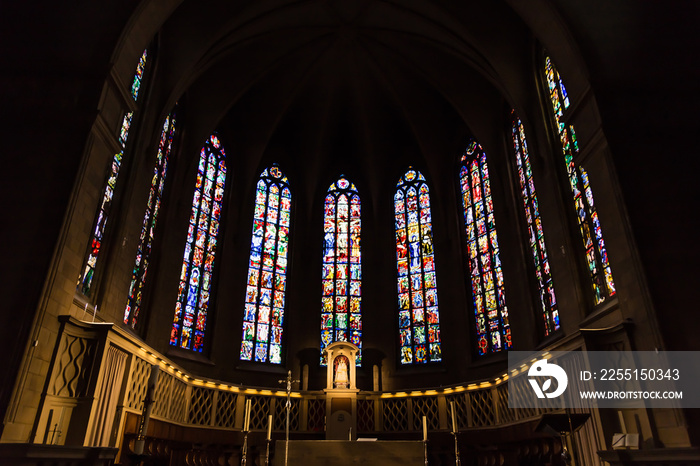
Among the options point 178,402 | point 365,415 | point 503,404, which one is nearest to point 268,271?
point 365,415

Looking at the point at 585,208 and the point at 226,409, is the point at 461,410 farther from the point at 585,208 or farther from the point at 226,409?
the point at 226,409

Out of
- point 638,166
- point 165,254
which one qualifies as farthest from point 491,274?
point 165,254

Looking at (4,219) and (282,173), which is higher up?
(282,173)

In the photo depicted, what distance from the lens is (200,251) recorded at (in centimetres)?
1455

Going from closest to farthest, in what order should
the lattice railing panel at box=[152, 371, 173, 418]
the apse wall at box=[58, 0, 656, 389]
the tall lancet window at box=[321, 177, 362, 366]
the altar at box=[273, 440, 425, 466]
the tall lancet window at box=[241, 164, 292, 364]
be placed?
1. the altar at box=[273, 440, 425, 466]
2. the lattice railing panel at box=[152, 371, 173, 418]
3. the apse wall at box=[58, 0, 656, 389]
4. the tall lancet window at box=[241, 164, 292, 364]
5. the tall lancet window at box=[321, 177, 362, 366]

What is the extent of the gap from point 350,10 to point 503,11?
4736 mm

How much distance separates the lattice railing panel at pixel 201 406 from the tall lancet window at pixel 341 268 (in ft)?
13.0

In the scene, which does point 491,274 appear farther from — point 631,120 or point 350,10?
point 350,10

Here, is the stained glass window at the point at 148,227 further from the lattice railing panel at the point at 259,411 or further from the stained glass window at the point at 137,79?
the lattice railing panel at the point at 259,411

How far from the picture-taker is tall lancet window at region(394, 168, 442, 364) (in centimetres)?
1509

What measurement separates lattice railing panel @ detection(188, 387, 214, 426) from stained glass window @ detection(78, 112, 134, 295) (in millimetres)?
3829

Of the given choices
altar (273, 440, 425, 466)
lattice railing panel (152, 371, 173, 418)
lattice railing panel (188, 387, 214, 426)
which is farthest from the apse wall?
altar (273, 440, 425, 466)

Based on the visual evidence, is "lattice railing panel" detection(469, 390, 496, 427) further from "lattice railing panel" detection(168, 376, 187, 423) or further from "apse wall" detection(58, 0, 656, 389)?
"lattice railing panel" detection(168, 376, 187, 423)

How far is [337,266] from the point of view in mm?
16703
